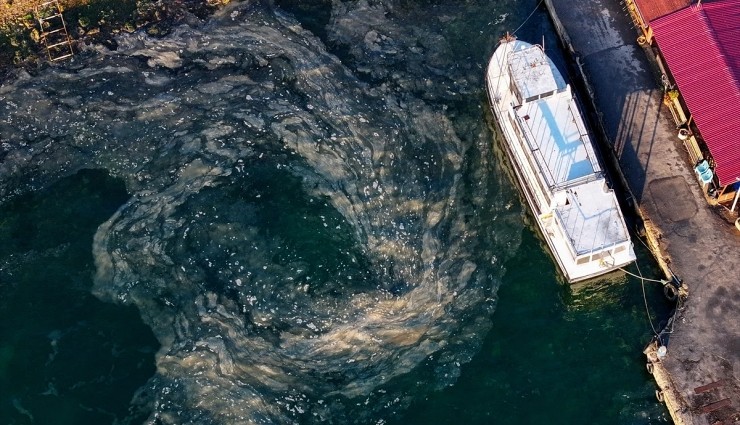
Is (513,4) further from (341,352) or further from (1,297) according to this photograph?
(1,297)

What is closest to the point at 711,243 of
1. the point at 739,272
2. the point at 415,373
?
the point at 739,272

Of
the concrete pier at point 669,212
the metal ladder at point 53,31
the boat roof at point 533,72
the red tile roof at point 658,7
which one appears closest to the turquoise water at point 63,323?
the metal ladder at point 53,31

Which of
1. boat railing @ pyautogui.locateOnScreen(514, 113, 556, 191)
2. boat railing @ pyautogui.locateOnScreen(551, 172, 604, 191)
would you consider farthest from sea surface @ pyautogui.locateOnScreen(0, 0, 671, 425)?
boat railing @ pyautogui.locateOnScreen(551, 172, 604, 191)

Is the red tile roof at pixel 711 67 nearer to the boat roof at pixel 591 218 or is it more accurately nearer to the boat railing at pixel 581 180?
the boat roof at pixel 591 218

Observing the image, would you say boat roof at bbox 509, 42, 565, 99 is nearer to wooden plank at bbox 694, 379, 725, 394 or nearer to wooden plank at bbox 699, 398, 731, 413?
wooden plank at bbox 694, 379, 725, 394

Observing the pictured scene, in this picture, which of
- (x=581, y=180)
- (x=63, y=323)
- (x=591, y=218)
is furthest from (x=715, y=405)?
(x=63, y=323)

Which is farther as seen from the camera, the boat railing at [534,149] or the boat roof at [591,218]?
the boat railing at [534,149]
